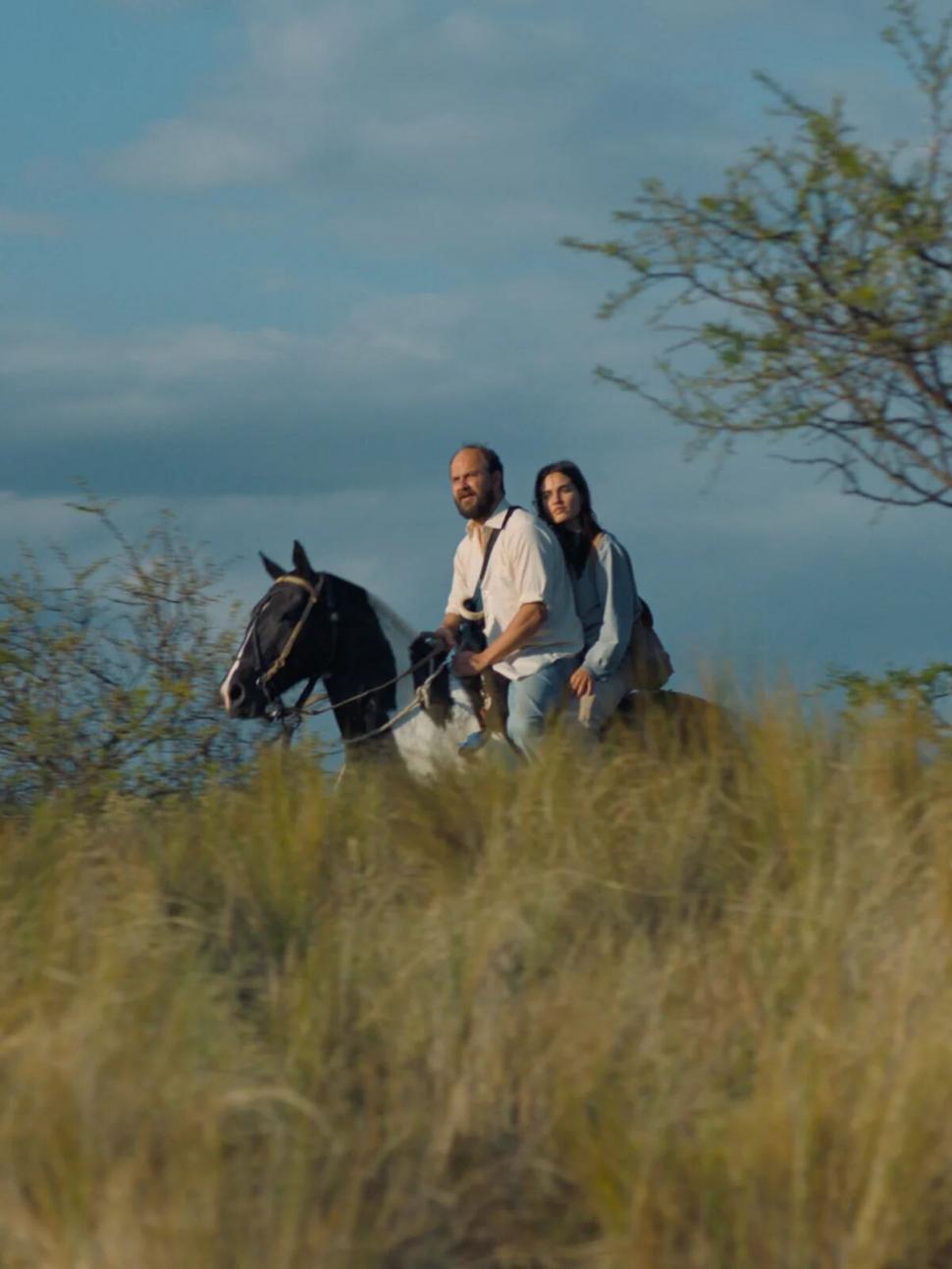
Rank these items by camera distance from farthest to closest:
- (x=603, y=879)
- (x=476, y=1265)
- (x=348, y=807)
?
(x=348, y=807), (x=603, y=879), (x=476, y=1265)

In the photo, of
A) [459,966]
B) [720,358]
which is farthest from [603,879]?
[720,358]

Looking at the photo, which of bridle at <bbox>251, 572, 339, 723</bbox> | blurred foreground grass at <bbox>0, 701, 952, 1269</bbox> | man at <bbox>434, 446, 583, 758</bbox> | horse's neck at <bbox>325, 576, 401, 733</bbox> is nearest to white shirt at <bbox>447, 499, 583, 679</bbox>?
man at <bbox>434, 446, 583, 758</bbox>

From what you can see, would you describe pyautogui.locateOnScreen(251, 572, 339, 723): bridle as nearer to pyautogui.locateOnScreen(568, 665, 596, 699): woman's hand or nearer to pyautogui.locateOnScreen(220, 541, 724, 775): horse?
pyautogui.locateOnScreen(220, 541, 724, 775): horse

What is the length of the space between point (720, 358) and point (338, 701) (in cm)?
285

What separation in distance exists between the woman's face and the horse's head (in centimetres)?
128

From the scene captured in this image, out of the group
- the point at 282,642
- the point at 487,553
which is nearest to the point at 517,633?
the point at 487,553

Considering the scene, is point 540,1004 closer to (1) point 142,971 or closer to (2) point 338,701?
(1) point 142,971

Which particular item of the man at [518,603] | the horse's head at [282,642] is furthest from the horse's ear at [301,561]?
the man at [518,603]

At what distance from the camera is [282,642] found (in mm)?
9148

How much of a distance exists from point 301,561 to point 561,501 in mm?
1431

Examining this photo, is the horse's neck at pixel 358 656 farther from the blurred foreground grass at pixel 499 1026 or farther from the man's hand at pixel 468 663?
the blurred foreground grass at pixel 499 1026

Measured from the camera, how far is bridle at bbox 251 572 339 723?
9.13 meters

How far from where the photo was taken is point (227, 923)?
5.89 m

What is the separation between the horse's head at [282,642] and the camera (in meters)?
9.16
